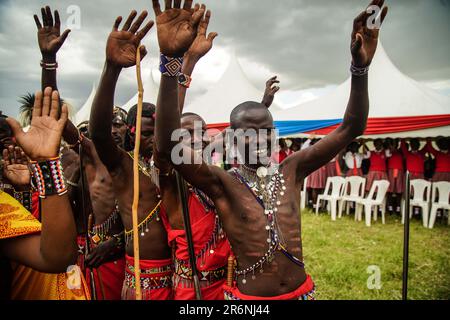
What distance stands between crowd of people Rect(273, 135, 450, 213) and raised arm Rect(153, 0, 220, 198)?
25.9 ft

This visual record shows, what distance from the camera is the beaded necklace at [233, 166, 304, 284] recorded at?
2129 mm

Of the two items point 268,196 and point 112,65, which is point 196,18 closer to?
point 112,65

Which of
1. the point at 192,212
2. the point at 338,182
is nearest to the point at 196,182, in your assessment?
the point at 192,212

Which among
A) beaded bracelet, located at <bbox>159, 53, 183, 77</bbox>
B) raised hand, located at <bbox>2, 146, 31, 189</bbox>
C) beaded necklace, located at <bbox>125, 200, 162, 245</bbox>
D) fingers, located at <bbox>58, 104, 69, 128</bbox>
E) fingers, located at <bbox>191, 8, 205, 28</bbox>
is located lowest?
beaded necklace, located at <bbox>125, 200, 162, 245</bbox>

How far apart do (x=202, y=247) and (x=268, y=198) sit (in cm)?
64

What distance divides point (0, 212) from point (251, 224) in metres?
1.36

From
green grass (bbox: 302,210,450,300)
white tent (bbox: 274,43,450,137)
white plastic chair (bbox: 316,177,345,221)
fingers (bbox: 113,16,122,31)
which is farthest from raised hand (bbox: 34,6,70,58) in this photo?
white tent (bbox: 274,43,450,137)

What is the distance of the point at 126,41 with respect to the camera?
1748mm

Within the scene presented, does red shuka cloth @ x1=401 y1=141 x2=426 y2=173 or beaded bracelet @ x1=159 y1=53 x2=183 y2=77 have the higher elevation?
beaded bracelet @ x1=159 y1=53 x2=183 y2=77

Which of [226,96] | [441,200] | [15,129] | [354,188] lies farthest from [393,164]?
[15,129]

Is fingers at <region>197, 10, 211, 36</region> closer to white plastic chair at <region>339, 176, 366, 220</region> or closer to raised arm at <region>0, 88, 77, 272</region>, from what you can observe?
raised arm at <region>0, 88, 77, 272</region>
